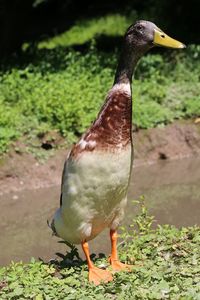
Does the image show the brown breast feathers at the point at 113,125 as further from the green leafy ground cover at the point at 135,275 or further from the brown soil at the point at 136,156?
the brown soil at the point at 136,156

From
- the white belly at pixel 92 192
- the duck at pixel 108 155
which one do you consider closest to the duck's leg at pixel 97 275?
the duck at pixel 108 155

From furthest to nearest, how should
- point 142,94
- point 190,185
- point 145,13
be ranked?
1. point 145,13
2. point 142,94
3. point 190,185

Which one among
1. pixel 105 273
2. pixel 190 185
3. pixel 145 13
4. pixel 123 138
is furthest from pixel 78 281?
pixel 145 13

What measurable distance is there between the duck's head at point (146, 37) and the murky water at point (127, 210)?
7.80 ft

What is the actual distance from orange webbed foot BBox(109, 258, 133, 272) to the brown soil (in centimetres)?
387

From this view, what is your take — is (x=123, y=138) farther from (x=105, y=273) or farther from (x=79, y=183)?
(x=105, y=273)

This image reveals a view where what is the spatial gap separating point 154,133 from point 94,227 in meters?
4.84

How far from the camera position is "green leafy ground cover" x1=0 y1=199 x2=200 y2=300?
4.20 metres

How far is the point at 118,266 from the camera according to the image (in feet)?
15.6

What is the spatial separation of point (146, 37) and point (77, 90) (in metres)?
5.32

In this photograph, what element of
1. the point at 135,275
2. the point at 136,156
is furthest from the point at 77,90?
the point at 135,275

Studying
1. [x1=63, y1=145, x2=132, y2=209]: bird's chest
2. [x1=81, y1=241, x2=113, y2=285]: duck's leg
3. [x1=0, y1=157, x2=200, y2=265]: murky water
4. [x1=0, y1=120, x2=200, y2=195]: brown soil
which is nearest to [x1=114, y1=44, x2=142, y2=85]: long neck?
[x1=63, y1=145, x2=132, y2=209]: bird's chest

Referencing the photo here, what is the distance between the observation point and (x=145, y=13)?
16891mm

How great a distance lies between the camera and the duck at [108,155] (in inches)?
178
